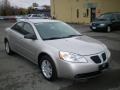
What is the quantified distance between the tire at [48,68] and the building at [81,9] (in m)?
24.6

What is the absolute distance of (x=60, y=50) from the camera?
228 inches

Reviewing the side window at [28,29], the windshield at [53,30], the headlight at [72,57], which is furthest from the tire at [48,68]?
the side window at [28,29]

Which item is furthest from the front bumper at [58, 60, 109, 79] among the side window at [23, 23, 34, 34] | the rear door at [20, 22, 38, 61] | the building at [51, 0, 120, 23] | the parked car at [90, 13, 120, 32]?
the building at [51, 0, 120, 23]

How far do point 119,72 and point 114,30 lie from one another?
14.1 m

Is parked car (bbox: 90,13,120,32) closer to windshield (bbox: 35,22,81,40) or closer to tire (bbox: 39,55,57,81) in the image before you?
windshield (bbox: 35,22,81,40)

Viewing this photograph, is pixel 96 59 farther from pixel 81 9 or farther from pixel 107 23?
pixel 81 9

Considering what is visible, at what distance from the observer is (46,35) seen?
268 inches

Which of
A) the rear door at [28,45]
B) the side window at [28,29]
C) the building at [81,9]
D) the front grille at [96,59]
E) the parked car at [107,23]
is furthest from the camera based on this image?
the building at [81,9]

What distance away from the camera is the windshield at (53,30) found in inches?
268

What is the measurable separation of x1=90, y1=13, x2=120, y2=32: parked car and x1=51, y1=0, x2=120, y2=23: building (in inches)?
357

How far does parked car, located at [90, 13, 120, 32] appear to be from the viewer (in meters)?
19.5

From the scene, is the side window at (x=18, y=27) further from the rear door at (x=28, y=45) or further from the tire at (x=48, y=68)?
the tire at (x=48, y=68)

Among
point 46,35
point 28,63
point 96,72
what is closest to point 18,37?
point 28,63

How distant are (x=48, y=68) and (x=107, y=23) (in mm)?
14259
